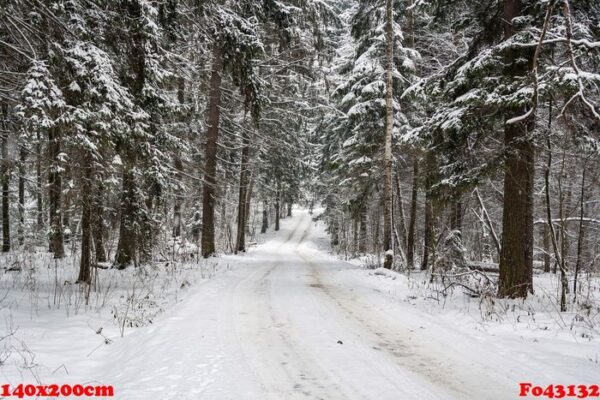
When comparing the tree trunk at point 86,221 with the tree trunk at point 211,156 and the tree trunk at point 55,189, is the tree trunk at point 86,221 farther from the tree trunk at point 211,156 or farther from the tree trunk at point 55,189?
the tree trunk at point 211,156

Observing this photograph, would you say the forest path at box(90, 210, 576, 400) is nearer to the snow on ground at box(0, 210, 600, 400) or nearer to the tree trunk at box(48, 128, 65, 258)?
the snow on ground at box(0, 210, 600, 400)

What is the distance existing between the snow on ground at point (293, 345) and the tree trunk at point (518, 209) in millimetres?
506

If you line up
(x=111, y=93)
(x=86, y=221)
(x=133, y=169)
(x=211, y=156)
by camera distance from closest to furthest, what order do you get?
(x=111, y=93), (x=86, y=221), (x=133, y=169), (x=211, y=156)

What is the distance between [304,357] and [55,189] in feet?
23.9

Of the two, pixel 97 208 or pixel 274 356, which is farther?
pixel 97 208

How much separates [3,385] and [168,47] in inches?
449

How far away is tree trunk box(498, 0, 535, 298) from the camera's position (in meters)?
8.01

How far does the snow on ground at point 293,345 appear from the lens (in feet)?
12.5

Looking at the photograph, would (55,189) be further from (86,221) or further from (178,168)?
(178,168)

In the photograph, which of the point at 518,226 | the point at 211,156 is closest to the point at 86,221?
the point at 211,156

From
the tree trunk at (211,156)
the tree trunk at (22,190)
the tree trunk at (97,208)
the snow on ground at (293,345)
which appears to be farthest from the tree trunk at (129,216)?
the tree trunk at (211,156)

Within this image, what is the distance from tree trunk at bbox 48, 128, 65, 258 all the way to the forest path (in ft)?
11.1

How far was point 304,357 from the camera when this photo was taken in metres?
4.58

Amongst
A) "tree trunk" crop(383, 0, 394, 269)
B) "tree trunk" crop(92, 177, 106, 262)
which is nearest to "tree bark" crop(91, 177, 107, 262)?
"tree trunk" crop(92, 177, 106, 262)
